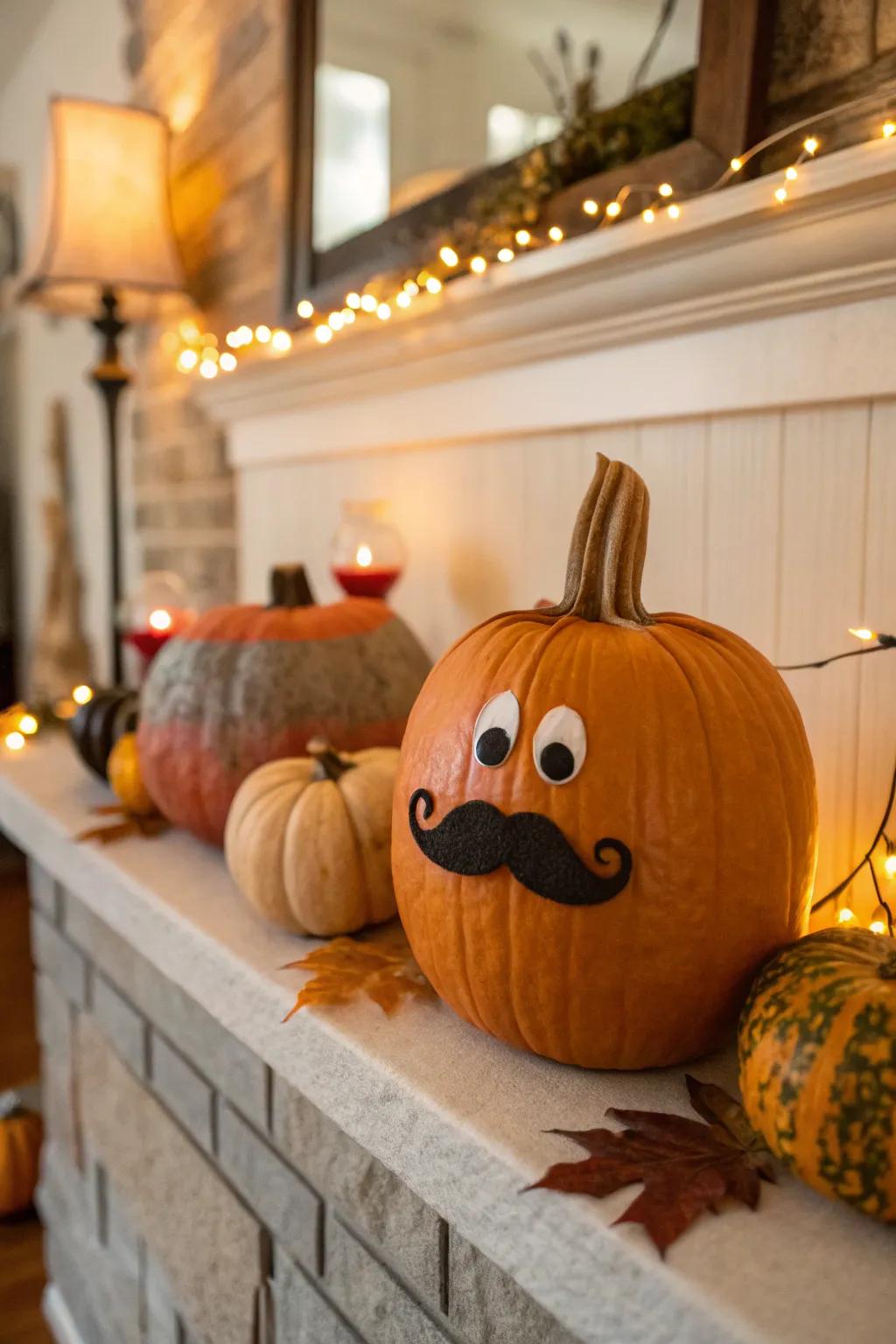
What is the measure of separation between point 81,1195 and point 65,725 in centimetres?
69

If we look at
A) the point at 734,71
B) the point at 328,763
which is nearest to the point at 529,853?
the point at 328,763

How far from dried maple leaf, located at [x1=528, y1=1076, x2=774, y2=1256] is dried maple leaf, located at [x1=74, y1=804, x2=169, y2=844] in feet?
2.21

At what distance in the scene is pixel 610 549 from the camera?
652 millimetres

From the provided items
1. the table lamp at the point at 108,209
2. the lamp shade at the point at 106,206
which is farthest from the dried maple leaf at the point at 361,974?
the lamp shade at the point at 106,206

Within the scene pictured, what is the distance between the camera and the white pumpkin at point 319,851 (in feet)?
2.56

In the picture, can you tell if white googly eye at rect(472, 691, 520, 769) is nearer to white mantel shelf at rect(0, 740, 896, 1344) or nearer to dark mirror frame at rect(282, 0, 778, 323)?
white mantel shelf at rect(0, 740, 896, 1344)

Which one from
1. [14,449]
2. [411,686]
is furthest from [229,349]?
[14,449]

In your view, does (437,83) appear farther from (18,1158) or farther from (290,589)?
(18,1158)

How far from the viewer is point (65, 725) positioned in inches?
63.7

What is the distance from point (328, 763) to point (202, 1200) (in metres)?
0.53

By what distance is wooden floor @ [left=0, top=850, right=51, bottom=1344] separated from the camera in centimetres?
156

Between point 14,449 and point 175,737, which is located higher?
point 14,449

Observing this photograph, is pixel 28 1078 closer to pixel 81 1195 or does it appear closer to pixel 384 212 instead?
pixel 81 1195

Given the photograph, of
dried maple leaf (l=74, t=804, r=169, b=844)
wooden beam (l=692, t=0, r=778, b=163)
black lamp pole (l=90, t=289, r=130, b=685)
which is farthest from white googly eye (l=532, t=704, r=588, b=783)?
black lamp pole (l=90, t=289, r=130, b=685)
